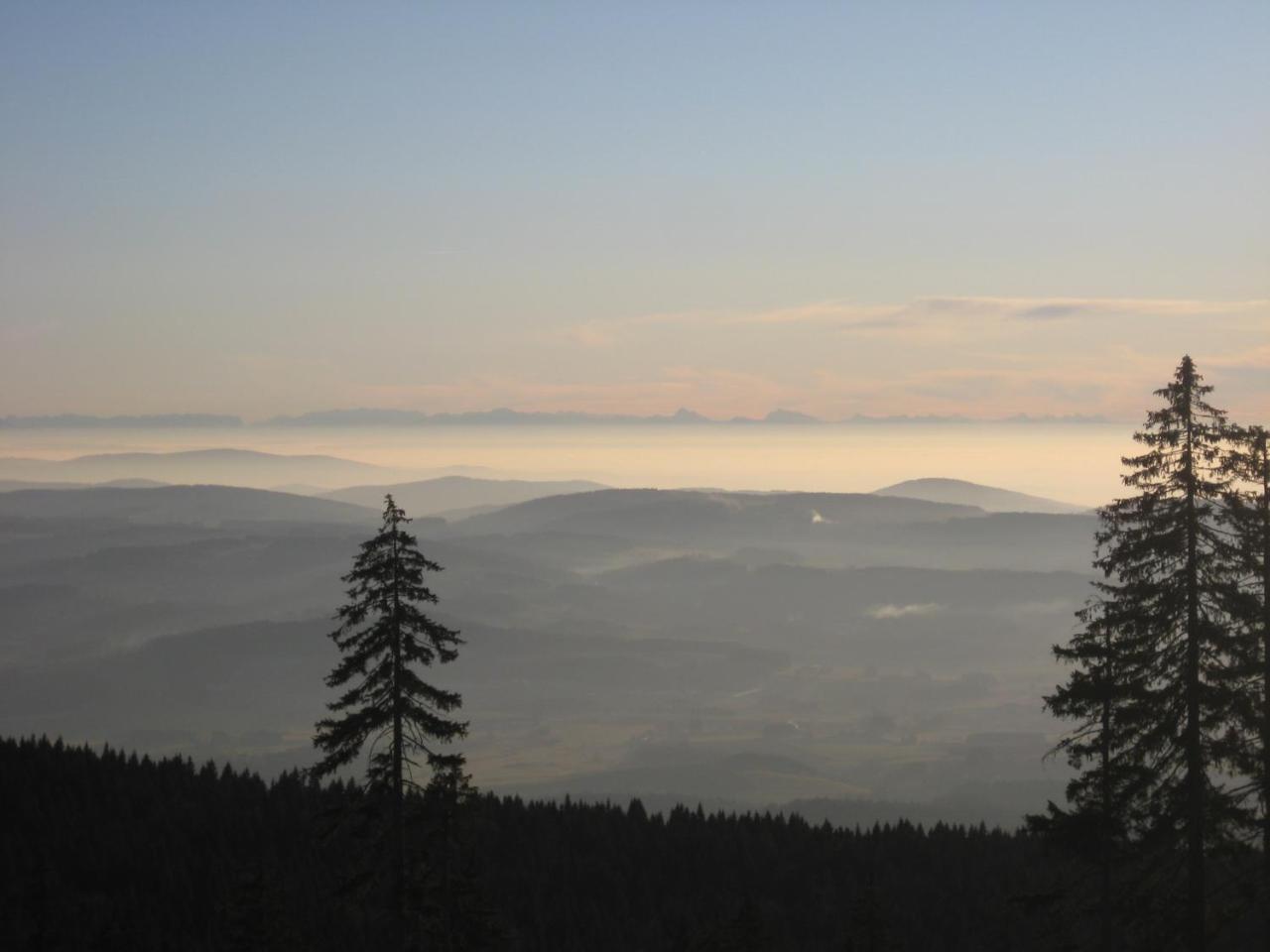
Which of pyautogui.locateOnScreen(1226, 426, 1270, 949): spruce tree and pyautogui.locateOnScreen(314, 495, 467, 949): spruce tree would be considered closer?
pyautogui.locateOnScreen(1226, 426, 1270, 949): spruce tree

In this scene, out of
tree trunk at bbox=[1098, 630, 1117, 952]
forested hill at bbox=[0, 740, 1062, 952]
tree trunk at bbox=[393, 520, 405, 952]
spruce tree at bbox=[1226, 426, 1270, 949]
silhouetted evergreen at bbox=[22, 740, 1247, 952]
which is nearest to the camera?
spruce tree at bbox=[1226, 426, 1270, 949]

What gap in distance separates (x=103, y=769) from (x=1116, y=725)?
84.7 meters

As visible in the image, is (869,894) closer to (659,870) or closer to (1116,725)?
(1116,725)

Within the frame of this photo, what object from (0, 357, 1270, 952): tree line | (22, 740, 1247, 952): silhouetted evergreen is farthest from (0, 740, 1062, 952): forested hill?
(0, 357, 1270, 952): tree line

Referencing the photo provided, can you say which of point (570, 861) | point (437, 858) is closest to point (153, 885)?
point (570, 861)

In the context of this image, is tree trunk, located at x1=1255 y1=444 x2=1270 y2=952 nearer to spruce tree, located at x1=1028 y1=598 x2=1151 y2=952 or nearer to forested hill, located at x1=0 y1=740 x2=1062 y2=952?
spruce tree, located at x1=1028 y1=598 x2=1151 y2=952

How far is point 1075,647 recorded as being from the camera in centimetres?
3522

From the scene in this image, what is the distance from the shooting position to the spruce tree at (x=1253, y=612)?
29.2 m

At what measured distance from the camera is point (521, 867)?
8906 centimetres

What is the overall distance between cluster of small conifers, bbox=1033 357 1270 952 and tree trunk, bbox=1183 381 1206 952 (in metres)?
0.03

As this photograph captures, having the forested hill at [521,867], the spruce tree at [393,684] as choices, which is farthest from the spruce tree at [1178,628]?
the forested hill at [521,867]

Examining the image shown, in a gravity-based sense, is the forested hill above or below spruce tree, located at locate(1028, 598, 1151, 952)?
below

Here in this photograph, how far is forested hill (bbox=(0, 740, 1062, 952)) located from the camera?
65500 mm

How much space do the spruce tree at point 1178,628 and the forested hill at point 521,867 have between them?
20.8m
